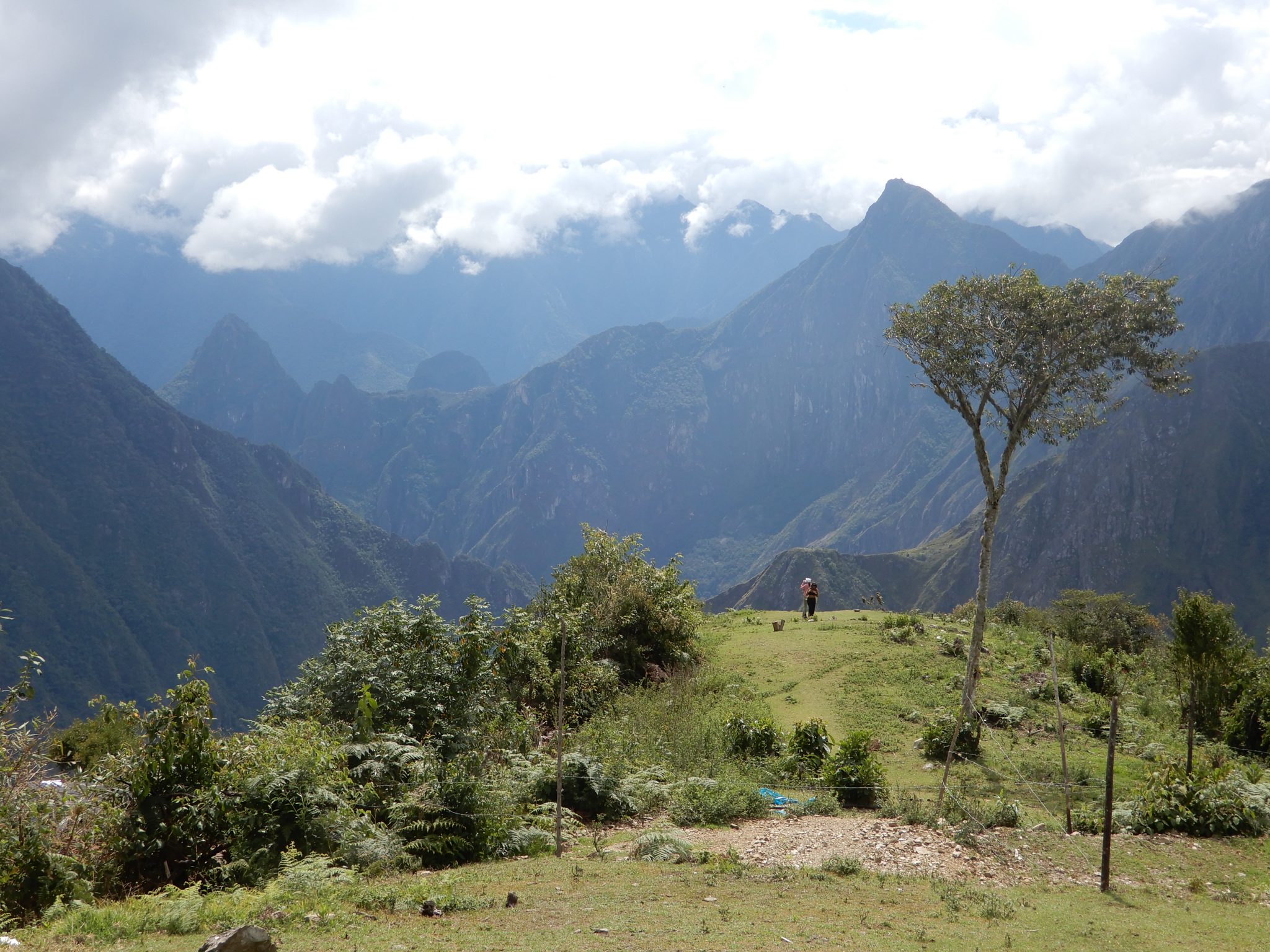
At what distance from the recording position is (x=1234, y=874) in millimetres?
10758

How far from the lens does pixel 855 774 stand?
13.7 meters

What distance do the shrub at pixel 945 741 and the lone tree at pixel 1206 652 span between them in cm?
483

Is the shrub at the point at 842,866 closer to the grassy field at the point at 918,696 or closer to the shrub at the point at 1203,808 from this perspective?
the grassy field at the point at 918,696

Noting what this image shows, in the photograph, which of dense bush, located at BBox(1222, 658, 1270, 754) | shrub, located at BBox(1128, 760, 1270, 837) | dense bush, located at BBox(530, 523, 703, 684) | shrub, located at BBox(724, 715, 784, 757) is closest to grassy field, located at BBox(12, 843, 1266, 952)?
shrub, located at BBox(1128, 760, 1270, 837)

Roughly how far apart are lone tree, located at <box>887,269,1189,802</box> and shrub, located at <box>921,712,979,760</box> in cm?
127

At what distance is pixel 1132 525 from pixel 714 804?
616ft

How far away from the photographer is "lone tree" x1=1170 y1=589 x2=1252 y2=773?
18.0m

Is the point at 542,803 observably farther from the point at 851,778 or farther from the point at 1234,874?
the point at 1234,874

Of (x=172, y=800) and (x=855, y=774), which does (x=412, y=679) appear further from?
(x=855, y=774)

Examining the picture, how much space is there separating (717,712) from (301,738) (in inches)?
386

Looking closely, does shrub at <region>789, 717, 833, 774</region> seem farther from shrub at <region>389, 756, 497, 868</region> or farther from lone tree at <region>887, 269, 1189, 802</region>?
shrub at <region>389, 756, 497, 868</region>

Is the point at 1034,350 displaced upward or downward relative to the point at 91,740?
upward

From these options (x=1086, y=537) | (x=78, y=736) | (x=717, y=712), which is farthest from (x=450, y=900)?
(x=1086, y=537)

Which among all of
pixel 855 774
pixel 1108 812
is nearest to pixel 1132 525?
pixel 855 774
